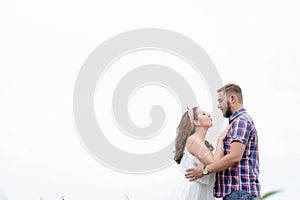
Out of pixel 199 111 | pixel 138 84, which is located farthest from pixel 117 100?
pixel 199 111

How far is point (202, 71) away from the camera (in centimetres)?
970

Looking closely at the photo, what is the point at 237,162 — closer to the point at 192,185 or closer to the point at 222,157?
the point at 222,157

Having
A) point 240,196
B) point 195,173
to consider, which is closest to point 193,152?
point 195,173

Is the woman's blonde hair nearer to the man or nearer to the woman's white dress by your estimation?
the woman's white dress

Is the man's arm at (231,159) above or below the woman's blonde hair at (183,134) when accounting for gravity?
below

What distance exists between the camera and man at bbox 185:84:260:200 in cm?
566

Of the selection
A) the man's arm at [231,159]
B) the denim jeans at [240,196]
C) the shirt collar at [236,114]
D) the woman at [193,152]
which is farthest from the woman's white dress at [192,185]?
the shirt collar at [236,114]

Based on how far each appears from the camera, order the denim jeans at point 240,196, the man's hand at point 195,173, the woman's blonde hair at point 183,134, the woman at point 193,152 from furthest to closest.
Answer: the woman's blonde hair at point 183,134 → the woman at point 193,152 → the man's hand at point 195,173 → the denim jeans at point 240,196

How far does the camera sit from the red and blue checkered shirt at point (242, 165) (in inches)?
224

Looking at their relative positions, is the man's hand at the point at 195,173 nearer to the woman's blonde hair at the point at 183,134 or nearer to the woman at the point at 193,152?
the woman at the point at 193,152

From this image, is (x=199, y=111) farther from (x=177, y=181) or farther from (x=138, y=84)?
(x=138, y=84)

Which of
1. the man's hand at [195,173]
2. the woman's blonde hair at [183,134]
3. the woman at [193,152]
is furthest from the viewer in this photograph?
the woman's blonde hair at [183,134]

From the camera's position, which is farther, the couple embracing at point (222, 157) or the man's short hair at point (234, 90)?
the man's short hair at point (234, 90)

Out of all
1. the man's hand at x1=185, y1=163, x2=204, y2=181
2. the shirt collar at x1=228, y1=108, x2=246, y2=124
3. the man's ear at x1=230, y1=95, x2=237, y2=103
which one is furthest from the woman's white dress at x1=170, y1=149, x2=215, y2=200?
the man's ear at x1=230, y1=95, x2=237, y2=103
